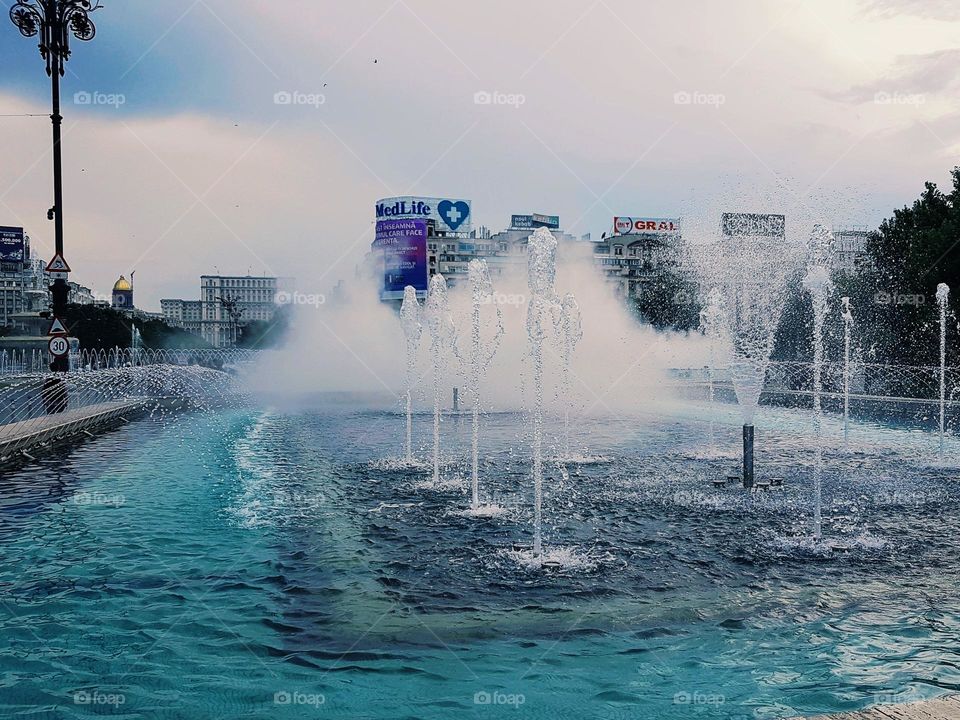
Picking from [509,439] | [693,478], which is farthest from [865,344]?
[693,478]

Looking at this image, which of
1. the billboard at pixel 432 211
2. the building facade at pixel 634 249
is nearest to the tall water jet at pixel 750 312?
the billboard at pixel 432 211

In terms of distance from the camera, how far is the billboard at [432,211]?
67.6m

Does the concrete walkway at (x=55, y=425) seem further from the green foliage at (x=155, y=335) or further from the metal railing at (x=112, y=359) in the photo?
the green foliage at (x=155, y=335)

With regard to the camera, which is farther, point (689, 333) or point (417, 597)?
point (689, 333)

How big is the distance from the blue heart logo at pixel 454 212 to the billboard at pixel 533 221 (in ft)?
42.0

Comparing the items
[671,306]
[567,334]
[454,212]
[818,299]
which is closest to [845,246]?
[671,306]

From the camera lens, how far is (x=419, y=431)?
17.2m

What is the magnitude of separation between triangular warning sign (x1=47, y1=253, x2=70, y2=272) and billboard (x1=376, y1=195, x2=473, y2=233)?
48975 mm

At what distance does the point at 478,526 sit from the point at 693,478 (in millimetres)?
4081

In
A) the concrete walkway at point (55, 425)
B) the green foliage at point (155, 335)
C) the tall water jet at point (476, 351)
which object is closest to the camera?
the tall water jet at point (476, 351)

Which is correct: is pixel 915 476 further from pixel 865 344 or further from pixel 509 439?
pixel 865 344

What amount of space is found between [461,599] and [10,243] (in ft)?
237

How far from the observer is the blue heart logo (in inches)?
3214

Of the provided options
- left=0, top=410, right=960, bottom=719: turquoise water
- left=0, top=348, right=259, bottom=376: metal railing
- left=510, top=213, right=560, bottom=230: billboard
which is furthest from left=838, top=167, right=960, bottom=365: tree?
left=510, top=213, right=560, bottom=230: billboard
